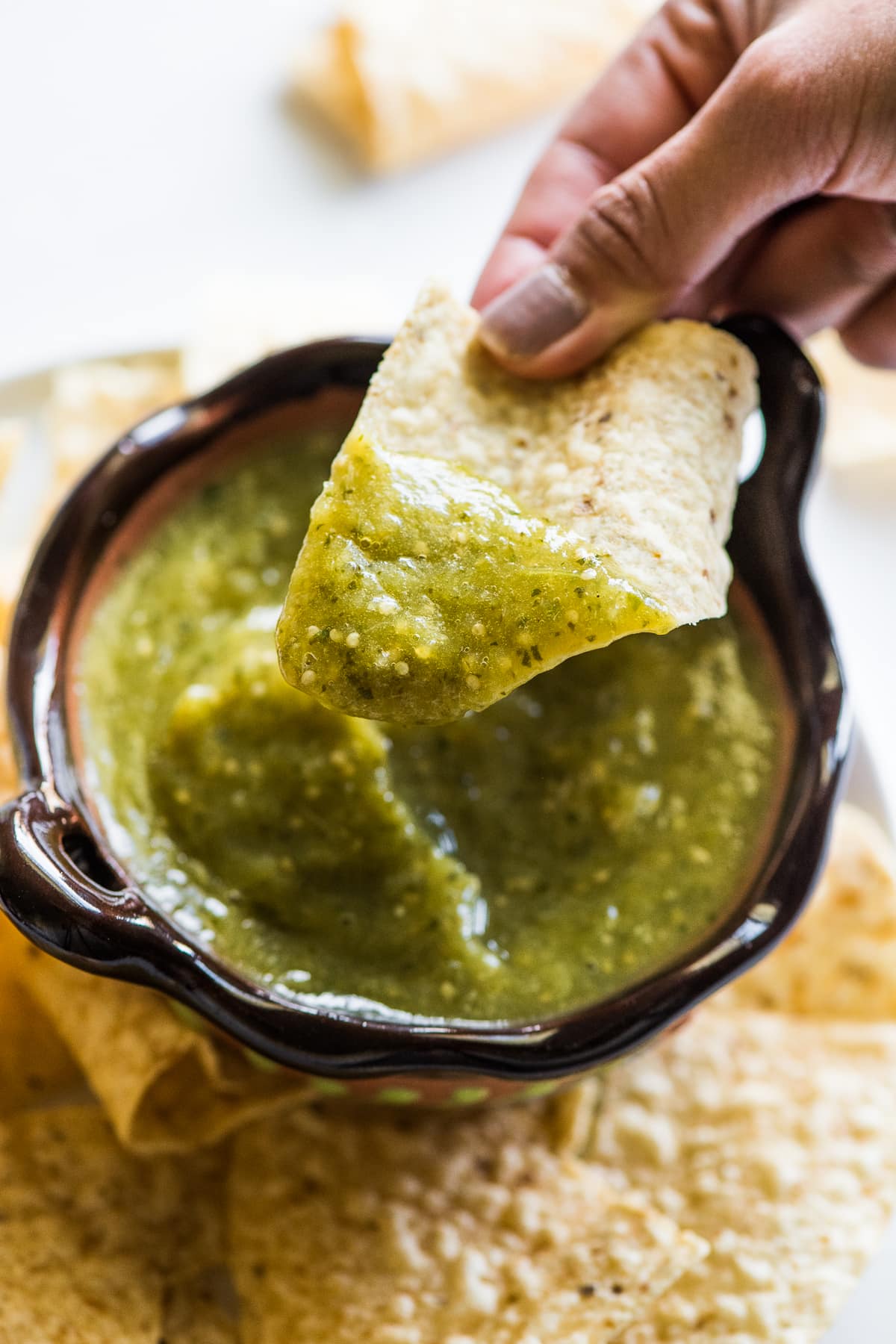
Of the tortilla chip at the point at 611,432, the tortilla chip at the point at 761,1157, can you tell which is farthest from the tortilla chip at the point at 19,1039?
the tortilla chip at the point at 611,432

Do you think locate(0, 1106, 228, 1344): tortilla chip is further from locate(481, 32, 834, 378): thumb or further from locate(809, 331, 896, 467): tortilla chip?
locate(809, 331, 896, 467): tortilla chip

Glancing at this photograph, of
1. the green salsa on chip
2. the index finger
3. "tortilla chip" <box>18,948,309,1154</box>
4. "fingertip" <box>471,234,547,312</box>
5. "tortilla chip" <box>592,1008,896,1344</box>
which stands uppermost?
the index finger

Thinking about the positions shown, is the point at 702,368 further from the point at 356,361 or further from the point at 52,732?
the point at 52,732

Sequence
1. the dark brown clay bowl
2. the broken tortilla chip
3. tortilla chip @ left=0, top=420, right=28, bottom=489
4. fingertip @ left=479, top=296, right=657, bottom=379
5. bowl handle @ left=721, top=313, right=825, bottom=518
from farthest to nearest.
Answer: tortilla chip @ left=0, top=420, right=28, bottom=489, bowl handle @ left=721, top=313, right=825, bottom=518, fingertip @ left=479, top=296, right=657, bottom=379, the dark brown clay bowl, the broken tortilla chip

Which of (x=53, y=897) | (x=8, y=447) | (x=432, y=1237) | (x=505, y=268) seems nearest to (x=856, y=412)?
(x=505, y=268)

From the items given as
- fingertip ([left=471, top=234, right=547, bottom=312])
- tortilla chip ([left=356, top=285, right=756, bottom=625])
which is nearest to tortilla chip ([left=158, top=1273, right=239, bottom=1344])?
tortilla chip ([left=356, top=285, right=756, bottom=625])

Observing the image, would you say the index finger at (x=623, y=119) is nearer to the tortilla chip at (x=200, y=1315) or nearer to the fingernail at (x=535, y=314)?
the fingernail at (x=535, y=314)

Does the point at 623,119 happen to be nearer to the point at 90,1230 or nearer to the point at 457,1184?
the point at 457,1184

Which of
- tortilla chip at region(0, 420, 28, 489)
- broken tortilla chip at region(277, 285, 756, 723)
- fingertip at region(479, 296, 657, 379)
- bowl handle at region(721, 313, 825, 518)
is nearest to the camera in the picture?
broken tortilla chip at region(277, 285, 756, 723)
